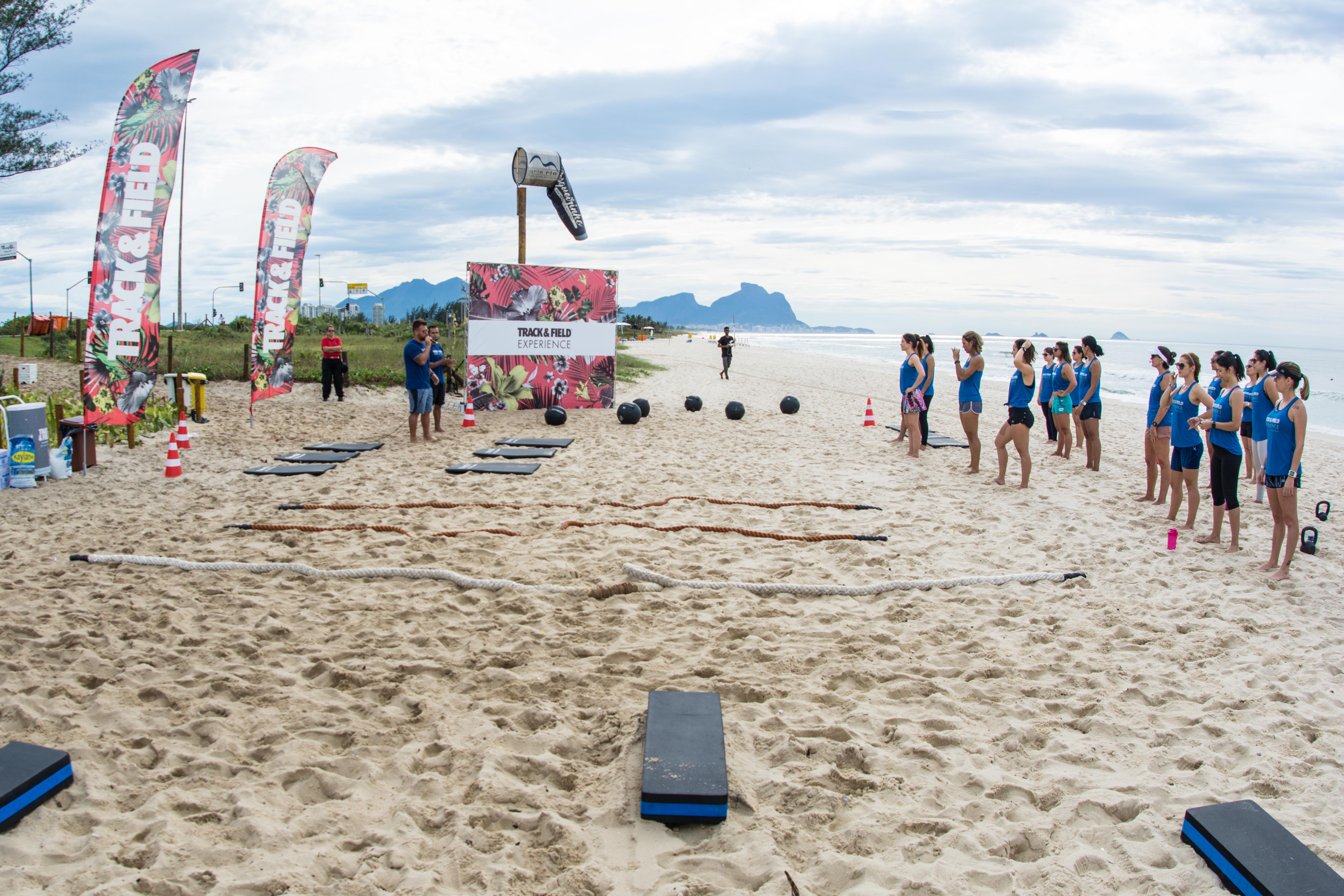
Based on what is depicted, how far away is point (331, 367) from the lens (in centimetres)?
1546

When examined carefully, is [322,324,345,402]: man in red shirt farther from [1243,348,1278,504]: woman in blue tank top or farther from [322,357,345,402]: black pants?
[1243,348,1278,504]: woman in blue tank top

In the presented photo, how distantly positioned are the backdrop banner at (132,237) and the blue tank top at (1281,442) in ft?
36.5

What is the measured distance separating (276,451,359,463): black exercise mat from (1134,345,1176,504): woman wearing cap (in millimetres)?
9250

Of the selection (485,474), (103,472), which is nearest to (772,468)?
(485,474)

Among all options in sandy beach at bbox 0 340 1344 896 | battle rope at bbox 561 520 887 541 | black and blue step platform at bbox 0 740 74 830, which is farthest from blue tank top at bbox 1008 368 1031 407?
black and blue step platform at bbox 0 740 74 830

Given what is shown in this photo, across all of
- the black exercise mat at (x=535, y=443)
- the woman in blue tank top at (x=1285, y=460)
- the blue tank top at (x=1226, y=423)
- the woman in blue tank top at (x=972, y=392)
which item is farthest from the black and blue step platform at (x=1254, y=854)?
the black exercise mat at (x=535, y=443)

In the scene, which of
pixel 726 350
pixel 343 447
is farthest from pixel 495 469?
pixel 726 350

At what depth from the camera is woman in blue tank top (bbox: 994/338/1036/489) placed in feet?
26.9

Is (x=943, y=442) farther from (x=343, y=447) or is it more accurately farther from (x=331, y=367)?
(x=331, y=367)

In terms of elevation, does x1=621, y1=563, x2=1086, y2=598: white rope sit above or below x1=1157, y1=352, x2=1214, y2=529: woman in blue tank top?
below

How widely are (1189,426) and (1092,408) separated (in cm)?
320

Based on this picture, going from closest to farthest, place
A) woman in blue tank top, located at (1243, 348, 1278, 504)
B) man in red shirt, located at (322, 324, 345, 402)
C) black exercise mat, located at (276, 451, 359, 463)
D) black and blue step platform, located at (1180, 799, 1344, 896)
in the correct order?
black and blue step platform, located at (1180, 799, 1344, 896) < woman in blue tank top, located at (1243, 348, 1278, 504) < black exercise mat, located at (276, 451, 359, 463) < man in red shirt, located at (322, 324, 345, 402)

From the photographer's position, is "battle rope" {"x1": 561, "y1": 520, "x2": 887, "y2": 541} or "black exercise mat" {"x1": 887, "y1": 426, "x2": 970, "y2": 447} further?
"black exercise mat" {"x1": 887, "y1": 426, "x2": 970, "y2": 447}

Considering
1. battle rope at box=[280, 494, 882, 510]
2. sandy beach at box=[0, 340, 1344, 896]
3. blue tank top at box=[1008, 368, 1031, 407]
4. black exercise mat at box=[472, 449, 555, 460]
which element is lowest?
sandy beach at box=[0, 340, 1344, 896]
